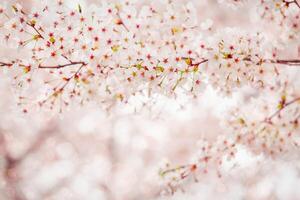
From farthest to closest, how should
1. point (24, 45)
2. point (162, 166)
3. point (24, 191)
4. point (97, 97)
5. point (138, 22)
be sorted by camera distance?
1. point (24, 191)
2. point (162, 166)
3. point (97, 97)
4. point (138, 22)
5. point (24, 45)

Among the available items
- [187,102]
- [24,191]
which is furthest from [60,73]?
[24,191]

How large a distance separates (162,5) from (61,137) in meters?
6.61

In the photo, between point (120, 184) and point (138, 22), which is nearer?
point (138, 22)

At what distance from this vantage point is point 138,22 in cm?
292

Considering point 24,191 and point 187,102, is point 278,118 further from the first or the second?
point 24,191

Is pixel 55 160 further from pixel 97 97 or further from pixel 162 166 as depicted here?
pixel 97 97

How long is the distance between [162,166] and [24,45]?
73.3 inches

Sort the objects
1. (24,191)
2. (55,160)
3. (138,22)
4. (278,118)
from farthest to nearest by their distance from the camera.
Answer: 1. (55,160)
2. (24,191)
3. (278,118)
4. (138,22)

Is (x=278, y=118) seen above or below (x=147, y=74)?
below

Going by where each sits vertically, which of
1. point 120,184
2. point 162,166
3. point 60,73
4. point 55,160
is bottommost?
point 120,184

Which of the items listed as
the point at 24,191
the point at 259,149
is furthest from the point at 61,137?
the point at 259,149

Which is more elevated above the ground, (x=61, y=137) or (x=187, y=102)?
(x=187, y=102)

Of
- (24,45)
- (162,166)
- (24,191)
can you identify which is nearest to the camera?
(24,45)

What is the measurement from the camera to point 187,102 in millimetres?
3756
